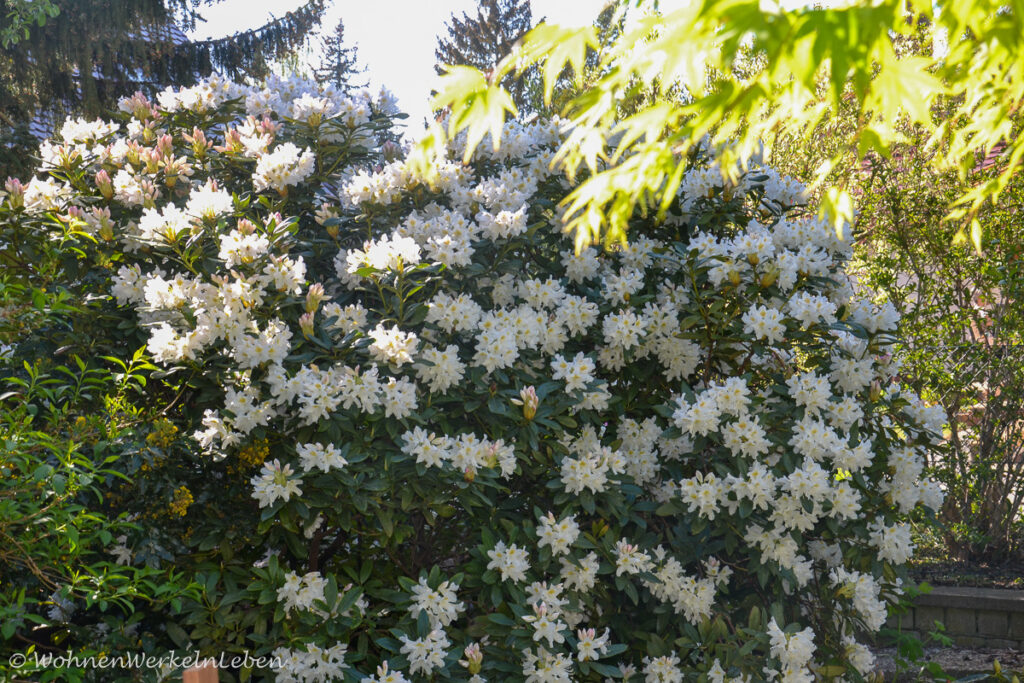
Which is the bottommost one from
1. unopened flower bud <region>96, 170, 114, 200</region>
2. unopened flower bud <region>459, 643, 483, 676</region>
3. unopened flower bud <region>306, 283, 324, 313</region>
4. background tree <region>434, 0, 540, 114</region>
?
unopened flower bud <region>459, 643, 483, 676</region>

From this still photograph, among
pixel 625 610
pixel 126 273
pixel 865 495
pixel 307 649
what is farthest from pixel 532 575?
pixel 126 273

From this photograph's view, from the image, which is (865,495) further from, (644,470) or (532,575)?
(532,575)

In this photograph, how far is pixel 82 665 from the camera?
2.38m

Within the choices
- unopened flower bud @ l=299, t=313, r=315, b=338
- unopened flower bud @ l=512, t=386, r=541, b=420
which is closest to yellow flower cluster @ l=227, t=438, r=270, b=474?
unopened flower bud @ l=299, t=313, r=315, b=338

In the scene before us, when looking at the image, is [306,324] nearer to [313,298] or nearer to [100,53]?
[313,298]

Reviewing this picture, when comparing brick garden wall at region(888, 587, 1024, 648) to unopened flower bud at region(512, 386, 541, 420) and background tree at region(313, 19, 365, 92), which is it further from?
background tree at region(313, 19, 365, 92)

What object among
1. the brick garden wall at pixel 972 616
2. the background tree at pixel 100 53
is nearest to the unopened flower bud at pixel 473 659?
the brick garden wall at pixel 972 616

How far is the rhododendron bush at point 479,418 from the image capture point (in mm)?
2592

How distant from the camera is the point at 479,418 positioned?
291cm

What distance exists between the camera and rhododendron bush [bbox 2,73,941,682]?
2592mm

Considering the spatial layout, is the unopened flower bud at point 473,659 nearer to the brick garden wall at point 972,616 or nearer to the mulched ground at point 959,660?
the mulched ground at point 959,660

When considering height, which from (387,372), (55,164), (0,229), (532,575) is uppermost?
(55,164)

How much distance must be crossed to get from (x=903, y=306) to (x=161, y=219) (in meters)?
4.50

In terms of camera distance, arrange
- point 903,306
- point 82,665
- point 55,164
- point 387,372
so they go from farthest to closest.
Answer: point 903,306 < point 55,164 < point 387,372 < point 82,665
